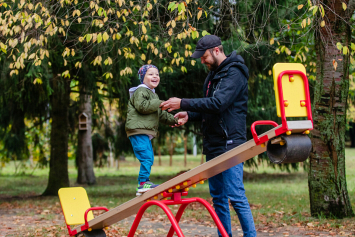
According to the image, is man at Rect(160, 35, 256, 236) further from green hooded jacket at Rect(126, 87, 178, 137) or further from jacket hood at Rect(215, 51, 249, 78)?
green hooded jacket at Rect(126, 87, 178, 137)

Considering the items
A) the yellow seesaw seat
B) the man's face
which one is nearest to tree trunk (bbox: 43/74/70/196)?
the man's face

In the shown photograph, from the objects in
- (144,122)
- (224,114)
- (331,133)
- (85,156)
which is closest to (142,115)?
(144,122)

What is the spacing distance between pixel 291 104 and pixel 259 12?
19.1ft

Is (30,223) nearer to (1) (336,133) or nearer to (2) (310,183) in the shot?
(2) (310,183)

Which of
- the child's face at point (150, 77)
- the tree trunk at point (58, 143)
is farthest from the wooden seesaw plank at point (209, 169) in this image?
the tree trunk at point (58, 143)

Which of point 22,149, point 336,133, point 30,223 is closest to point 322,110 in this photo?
point 336,133

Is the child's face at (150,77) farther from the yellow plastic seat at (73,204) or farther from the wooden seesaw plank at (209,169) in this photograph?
the yellow plastic seat at (73,204)

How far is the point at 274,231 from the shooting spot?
17.5 feet

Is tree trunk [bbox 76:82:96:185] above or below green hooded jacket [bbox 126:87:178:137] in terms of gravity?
below

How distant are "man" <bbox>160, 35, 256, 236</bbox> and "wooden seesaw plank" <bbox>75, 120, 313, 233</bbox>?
0.71ft

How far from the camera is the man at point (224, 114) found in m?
3.30

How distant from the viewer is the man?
3.30 metres

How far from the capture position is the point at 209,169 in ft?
10.6

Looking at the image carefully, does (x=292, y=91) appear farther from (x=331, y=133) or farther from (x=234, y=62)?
(x=331, y=133)
